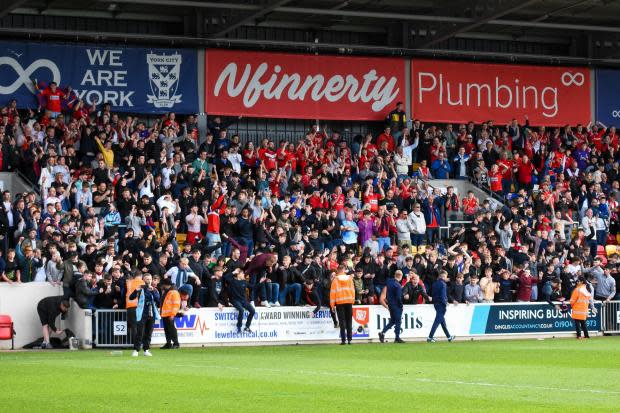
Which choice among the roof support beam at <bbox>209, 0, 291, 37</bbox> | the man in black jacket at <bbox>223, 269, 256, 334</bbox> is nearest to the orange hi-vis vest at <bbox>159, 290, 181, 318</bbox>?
the man in black jacket at <bbox>223, 269, 256, 334</bbox>

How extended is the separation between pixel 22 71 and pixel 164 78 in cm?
479

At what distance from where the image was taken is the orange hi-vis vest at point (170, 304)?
26266 millimetres

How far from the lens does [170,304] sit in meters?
26.3

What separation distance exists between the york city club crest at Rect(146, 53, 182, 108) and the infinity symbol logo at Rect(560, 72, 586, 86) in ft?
51.4

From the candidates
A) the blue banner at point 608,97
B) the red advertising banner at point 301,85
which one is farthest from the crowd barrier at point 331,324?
the blue banner at point 608,97

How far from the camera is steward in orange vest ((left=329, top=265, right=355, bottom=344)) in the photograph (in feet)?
97.0

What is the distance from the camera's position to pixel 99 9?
3928 centimetres

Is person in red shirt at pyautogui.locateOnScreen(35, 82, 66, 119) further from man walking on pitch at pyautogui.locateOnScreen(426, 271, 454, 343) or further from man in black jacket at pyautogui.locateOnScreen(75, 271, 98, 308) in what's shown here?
man walking on pitch at pyautogui.locateOnScreen(426, 271, 454, 343)

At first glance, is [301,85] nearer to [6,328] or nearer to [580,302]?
[580,302]

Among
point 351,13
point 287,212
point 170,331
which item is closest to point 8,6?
point 287,212

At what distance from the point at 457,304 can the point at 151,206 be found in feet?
28.8

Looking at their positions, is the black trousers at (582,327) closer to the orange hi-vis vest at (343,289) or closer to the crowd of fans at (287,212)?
the crowd of fans at (287,212)

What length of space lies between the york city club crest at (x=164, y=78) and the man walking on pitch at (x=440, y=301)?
13176mm

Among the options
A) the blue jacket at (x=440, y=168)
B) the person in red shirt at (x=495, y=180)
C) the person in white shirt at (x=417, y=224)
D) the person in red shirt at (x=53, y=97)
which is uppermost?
Answer: the person in red shirt at (x=53, y=97)
